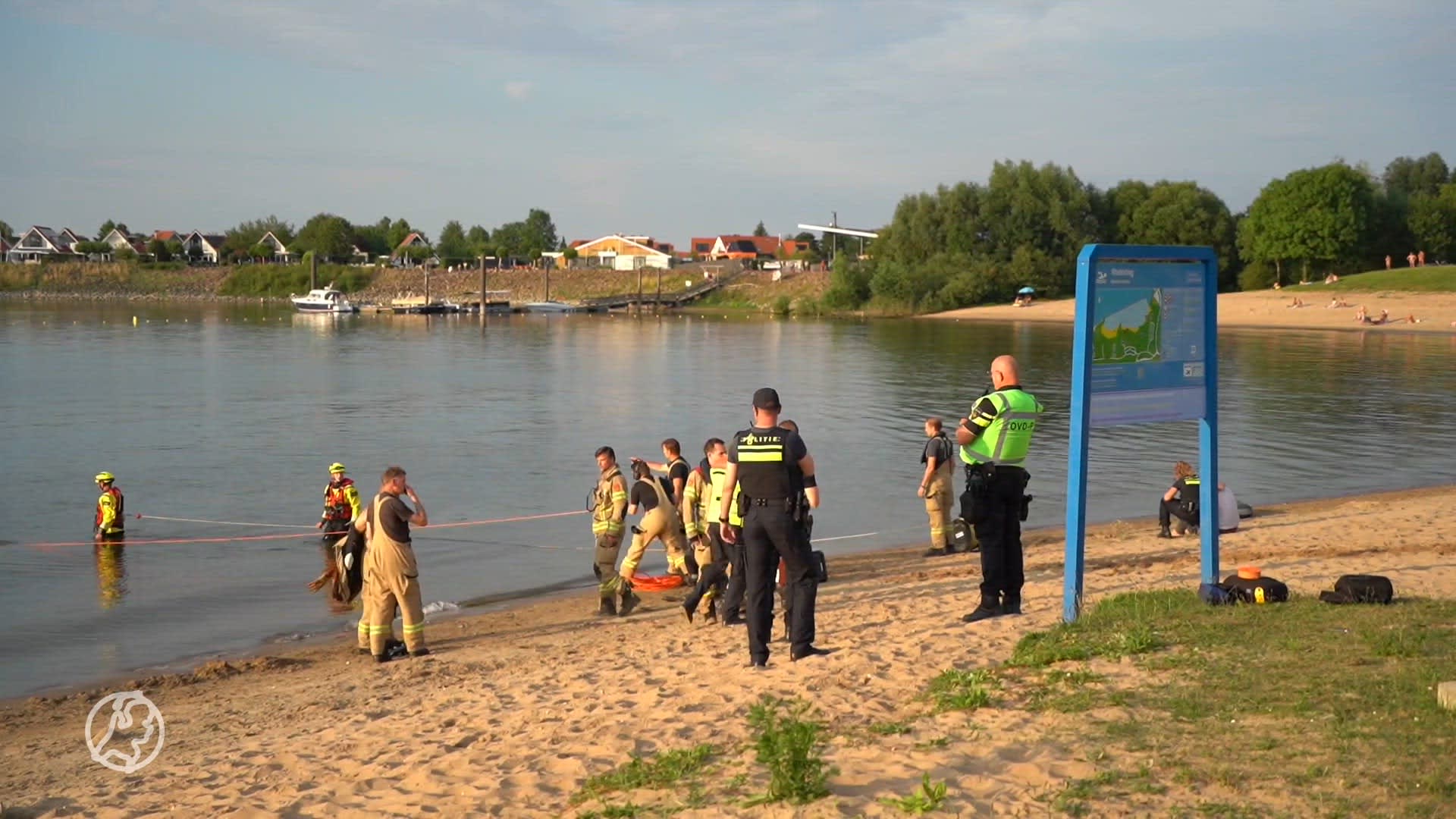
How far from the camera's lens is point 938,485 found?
1517cm

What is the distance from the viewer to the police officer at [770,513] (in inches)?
337

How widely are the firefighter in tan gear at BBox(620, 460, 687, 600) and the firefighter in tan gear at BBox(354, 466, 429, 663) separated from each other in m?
2.21

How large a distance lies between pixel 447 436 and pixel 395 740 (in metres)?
23.4

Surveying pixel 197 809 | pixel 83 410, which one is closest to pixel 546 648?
pixel 197 809

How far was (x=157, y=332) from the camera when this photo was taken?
263 ft

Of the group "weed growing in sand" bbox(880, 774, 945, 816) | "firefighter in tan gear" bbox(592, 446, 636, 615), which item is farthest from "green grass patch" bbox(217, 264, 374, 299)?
"weed growing in sand" bbox(880, 774, 945, 816)

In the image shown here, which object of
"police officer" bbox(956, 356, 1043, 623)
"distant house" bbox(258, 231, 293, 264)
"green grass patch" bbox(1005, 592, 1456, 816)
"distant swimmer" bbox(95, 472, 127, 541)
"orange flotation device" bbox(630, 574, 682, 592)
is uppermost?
"distant house" bbox(258, 231, 293, 264)

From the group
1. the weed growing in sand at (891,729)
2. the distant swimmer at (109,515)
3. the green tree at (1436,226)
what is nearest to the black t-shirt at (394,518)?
the weed growing in sand at (891,729)

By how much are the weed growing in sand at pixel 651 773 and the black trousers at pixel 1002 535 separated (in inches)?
128

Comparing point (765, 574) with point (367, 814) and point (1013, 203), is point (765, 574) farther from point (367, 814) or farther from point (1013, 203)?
point (1013, 203)

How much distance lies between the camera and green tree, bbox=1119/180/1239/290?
356 ft

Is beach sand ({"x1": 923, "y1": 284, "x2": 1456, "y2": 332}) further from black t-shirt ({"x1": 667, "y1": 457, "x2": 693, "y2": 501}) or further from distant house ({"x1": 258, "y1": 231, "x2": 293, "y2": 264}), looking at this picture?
distant house ({"x1": 258, "y1": 231, "x2": 293, "y2": 264})

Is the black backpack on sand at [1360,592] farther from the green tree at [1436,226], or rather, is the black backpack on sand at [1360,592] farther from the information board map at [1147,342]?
the green tree at [1436,226]

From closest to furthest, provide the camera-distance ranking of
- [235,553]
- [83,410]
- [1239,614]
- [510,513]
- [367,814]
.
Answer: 1. [367,814]
2. [1239,614]
3. [235,553]
4. [510,513]
5. [83,410]
